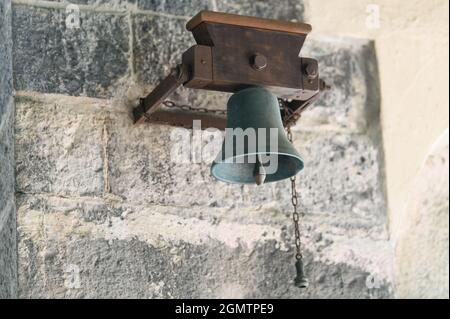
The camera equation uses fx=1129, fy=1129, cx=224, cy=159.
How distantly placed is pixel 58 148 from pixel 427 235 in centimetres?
98

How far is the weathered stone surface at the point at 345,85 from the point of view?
2738mm

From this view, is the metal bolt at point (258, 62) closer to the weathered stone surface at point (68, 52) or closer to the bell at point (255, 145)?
the bell at point (255, 145)

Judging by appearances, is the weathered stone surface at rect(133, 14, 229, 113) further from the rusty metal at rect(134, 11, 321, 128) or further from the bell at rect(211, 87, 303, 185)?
the bell at rect(211, 87, 303, 185)

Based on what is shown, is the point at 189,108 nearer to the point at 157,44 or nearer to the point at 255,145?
the point at 157,44

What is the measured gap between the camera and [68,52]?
2523 millimetres

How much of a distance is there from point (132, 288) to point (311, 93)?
57cm

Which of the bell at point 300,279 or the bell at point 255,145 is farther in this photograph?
the bell at point 300,279

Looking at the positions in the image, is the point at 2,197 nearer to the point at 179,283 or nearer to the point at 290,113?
the point at 179,283

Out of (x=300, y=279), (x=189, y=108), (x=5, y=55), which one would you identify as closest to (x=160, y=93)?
(x=189, y=108)

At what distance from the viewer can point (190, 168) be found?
8.43 ft

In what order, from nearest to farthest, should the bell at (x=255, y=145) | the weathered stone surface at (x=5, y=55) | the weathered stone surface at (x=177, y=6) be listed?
the bell at (x=255, y=145)
the weathered stone surface at (x=5, y=55)
the weathered stone surface at (x=177, y=6)

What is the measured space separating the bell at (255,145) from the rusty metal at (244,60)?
36 mm

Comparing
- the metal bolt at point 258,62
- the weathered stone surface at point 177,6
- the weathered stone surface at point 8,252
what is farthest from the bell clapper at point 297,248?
the weathered stone surface at point 8,252

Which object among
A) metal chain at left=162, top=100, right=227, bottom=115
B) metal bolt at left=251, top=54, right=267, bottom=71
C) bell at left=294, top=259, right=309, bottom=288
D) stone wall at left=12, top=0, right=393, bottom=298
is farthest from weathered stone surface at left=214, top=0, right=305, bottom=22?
bell at left=294, top=259, right=309, bottom=288
